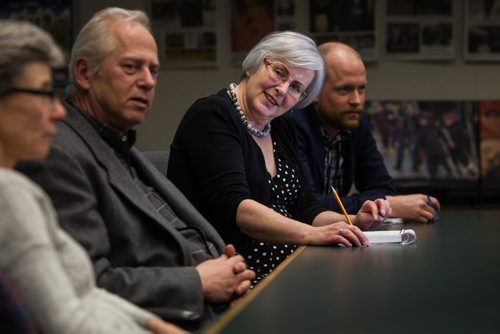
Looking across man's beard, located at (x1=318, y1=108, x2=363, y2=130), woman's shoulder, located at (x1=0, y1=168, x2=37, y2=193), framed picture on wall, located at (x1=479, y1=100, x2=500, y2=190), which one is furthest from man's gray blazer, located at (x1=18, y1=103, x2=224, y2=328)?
framed picture on wall, located at (x1=479, y1=100, x2=500, y2=190)

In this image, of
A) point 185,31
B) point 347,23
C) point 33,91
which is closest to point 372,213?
point 33,91

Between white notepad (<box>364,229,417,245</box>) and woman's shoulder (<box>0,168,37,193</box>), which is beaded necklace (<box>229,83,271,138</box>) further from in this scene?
woman's shoulder (<box>0,168,37,193</box>)

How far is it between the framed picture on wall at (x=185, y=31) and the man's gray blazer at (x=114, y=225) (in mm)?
3437

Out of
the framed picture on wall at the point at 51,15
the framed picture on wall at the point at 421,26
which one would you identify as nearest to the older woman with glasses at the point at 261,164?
the framed picture on wall at the point at 421,26

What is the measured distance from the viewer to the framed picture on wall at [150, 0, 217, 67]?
5.36 m

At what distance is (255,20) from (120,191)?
3.56 metres

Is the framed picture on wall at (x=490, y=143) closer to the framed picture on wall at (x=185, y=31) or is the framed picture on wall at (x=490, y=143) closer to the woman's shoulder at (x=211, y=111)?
the framed picture on wall at (x=185, y=31)

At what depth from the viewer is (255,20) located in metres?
5.34

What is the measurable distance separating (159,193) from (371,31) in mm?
3274

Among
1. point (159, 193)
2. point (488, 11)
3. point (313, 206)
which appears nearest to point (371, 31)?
point (488, 11)

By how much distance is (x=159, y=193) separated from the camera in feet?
7.50

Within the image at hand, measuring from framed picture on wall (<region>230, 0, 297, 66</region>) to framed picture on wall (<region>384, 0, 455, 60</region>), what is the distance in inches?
22.3

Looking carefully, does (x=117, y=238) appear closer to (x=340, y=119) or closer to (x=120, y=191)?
(x=120, y=191)

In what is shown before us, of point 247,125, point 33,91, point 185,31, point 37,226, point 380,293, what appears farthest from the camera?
point 185,31
